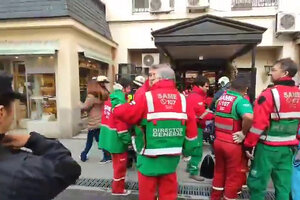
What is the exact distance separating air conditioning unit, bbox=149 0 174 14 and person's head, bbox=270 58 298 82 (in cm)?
851

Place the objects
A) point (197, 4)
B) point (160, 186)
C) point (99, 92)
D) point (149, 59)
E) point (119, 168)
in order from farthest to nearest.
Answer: point (149, 59) < point (197, 4) < point (99, 92) < point (119, 168) < point (160, 186)

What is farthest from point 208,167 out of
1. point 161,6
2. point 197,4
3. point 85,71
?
point 161,6

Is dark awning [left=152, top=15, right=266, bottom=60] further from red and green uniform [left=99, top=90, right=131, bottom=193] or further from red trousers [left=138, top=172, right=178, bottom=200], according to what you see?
red trousers [left=138, top=172, right=178, bottom=200]

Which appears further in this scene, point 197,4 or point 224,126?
point 197,4

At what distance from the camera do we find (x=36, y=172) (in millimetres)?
1224

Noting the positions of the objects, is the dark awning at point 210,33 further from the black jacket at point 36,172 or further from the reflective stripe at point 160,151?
the black jacket at point 36,172

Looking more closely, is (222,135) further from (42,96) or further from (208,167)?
(42,96)

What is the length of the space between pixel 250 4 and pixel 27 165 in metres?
11.4

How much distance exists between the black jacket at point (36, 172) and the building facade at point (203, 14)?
9170 millimetres

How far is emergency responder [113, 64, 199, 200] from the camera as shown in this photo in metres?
2.71

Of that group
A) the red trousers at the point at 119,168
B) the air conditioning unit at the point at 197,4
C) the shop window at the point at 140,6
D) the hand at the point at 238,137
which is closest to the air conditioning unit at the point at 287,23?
the air conditioning unit at the point at 197,4

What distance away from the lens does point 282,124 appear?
307 centimetres

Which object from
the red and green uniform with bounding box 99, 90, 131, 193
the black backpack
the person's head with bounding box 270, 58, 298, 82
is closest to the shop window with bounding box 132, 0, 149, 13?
the red and green uniform with bounding box 99, 90, 131, 193

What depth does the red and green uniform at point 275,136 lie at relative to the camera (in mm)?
3031
